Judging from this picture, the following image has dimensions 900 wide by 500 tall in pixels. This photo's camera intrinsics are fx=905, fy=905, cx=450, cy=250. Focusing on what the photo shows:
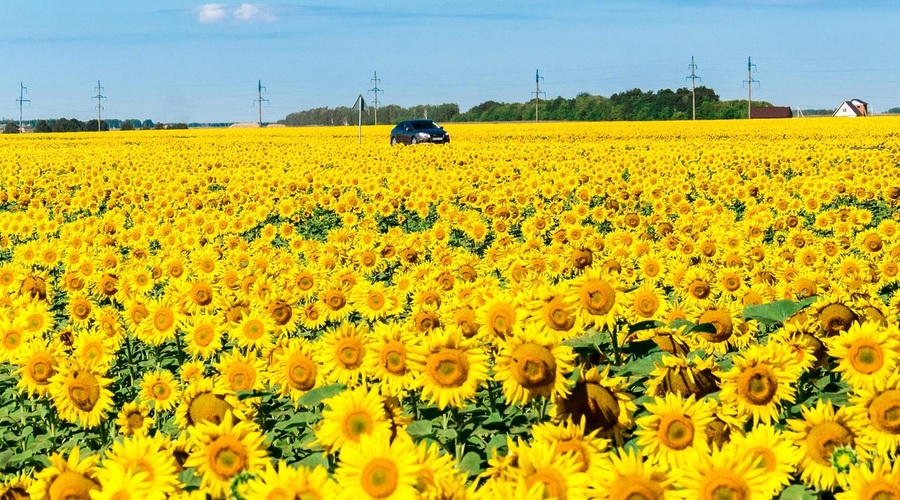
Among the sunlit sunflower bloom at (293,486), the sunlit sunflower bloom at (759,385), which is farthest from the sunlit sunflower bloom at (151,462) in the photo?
the sunlit sunflower bloom at (759,385)

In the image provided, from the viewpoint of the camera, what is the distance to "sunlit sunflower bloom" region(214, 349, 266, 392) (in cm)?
406

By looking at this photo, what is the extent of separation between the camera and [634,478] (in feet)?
6.95

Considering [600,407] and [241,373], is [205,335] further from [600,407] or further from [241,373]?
[600,407]

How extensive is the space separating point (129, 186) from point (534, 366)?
51.2 ft

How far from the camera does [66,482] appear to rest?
243 centimetres

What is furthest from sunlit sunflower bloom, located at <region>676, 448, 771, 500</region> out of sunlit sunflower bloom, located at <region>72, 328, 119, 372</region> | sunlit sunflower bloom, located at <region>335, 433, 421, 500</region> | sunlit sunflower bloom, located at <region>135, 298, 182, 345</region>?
sunlit sunflower bloom, located at <region>135, 298, 182, 345</region>

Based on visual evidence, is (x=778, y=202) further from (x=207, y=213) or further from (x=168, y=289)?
(x=168, y=289)

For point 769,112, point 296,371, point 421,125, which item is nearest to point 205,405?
point 296,371

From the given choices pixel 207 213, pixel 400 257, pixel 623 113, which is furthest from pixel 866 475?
pixel 623 113

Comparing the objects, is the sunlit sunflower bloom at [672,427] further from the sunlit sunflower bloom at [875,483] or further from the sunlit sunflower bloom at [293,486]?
the sunlit sunflower bloom at [293,486]

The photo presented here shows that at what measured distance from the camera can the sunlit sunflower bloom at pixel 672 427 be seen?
2.64 meters

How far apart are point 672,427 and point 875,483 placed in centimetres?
60

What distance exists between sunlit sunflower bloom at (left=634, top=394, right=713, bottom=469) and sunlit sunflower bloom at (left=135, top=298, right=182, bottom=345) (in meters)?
3.70

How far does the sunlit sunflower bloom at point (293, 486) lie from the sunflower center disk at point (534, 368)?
88cm
